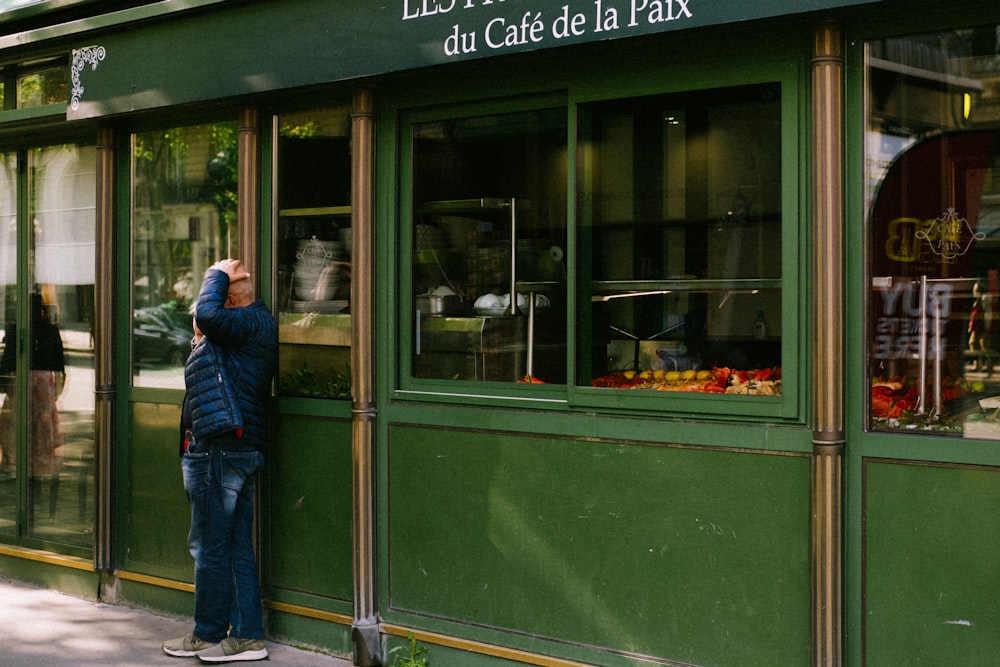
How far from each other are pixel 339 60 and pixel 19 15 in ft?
8.50

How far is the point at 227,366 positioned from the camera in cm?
552

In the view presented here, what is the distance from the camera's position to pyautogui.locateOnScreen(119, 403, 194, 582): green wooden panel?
20.9 ft

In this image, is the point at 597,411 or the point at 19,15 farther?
the point at 19,15

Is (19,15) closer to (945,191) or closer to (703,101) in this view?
(703,101)

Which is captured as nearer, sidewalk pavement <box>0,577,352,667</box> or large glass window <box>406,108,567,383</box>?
large glass window <box>406,108,567,383</box>

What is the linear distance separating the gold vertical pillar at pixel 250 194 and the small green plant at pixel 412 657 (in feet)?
6.68

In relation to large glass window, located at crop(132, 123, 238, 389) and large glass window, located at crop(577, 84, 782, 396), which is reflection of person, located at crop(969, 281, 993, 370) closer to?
large glass window, located at crop(577, 84, 782, 396)

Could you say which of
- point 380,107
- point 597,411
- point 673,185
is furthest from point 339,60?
point 597,411

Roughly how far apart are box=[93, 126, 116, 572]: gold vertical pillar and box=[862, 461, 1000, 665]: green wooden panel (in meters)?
4.42

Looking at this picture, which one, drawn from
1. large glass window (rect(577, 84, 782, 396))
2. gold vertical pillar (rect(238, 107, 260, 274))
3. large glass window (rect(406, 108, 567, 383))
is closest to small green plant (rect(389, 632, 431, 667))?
large glass window (rect(406, 108, 567, 383))

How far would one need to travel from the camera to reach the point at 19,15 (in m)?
6.75

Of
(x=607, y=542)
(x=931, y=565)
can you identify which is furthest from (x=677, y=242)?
(x=931, y=565)

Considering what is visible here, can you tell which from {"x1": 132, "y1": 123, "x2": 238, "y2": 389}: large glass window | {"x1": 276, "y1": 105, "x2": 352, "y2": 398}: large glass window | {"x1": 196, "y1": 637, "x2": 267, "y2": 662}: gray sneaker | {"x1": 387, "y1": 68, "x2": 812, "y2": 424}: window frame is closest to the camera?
{"x1": 387, "y1": 68, "x2": 812, "y2": 424}: window frame

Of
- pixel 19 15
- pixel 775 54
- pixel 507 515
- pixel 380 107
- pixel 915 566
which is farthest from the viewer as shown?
pixel 19 15
